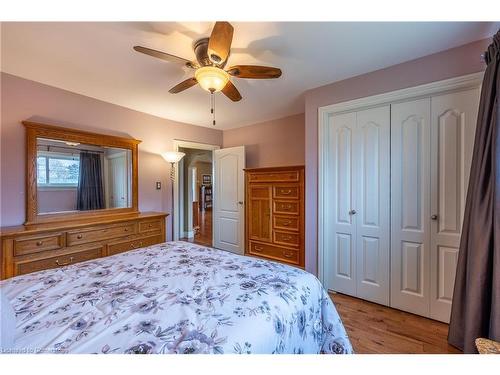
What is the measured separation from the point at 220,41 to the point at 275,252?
272 centimetres

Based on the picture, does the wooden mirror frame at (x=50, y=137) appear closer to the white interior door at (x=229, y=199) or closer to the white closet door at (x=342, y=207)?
the white interior door at (x=229, y=199)

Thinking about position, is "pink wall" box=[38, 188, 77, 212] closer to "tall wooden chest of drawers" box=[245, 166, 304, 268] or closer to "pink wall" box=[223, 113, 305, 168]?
"tall wooden chest of drawers" box=[245, 166, 304, 268]

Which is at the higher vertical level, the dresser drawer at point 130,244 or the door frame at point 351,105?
the door frame at point 351,105

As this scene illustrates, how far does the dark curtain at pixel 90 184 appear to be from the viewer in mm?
2645

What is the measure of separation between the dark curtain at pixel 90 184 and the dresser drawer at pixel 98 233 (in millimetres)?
435

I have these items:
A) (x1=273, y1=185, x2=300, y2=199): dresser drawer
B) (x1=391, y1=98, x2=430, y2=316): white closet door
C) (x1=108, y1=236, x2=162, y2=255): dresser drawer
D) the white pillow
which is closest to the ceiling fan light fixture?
the white pillow

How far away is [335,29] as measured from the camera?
155 cm

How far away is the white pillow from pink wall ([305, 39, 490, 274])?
2.38 metres

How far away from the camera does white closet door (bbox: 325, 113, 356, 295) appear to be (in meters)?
2.38

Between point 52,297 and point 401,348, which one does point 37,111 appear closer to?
point 52,297

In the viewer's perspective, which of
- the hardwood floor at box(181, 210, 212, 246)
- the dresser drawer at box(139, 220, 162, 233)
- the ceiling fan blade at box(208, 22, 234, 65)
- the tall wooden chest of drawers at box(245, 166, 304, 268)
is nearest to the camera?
the ceiling fan blade at box(208, 22, 234, 65)

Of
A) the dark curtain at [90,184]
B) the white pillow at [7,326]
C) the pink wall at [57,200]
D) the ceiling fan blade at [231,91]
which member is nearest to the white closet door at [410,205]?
the ceiling fan blade at [231,91]
